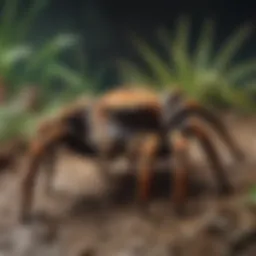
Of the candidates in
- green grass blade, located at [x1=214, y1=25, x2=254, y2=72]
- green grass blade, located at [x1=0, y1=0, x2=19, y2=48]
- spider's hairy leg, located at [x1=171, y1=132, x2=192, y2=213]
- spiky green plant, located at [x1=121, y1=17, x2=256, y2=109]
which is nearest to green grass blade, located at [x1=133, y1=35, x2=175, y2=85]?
spiky green plant, located at [x1=121, y1=17, x2=256, y2=109]

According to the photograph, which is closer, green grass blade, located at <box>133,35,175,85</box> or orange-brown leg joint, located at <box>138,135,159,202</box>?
orange-brown leg joint, located at <box>138,135,159,202</box>

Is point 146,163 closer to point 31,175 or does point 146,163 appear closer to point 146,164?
point 146,164

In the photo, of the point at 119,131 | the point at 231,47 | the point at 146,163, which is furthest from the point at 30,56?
the point at 146,163

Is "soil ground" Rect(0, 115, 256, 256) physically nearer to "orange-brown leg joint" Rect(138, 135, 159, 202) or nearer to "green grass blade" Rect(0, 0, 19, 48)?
"orange-brown leg joint" Rect(138, 135, 159, 202)

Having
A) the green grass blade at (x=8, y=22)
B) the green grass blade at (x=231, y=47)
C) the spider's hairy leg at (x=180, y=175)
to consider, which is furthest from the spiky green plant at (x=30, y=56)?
the spider's hairy leg at (x=180, y=175)

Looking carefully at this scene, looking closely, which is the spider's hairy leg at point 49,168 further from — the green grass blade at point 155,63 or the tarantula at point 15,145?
the green grass blade at point 155,63

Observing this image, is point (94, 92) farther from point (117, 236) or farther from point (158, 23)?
point (117, 236)
